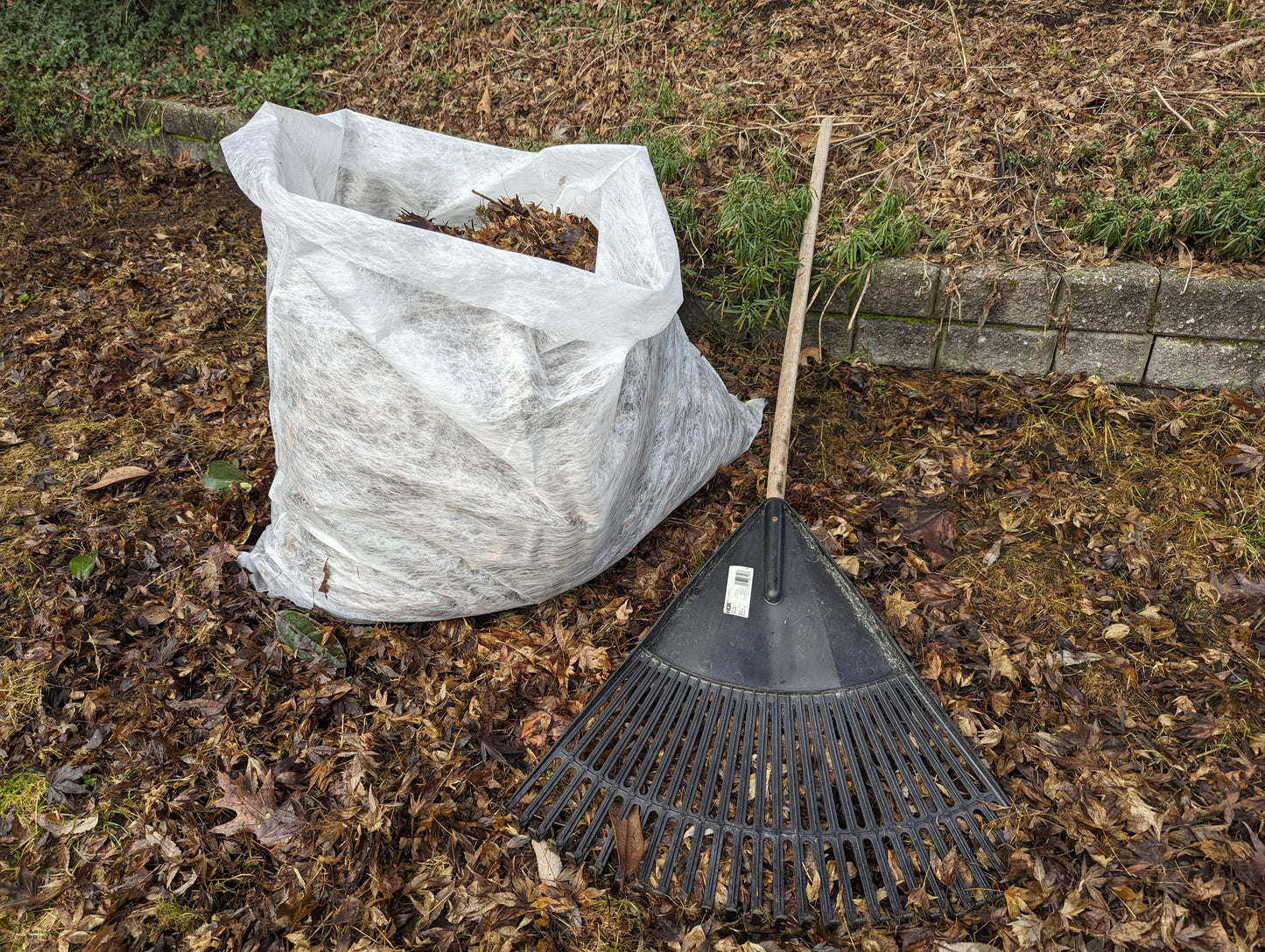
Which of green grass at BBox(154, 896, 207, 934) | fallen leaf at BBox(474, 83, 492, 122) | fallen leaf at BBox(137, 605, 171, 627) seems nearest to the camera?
green grass at BBox(154, 896, 207, 934)

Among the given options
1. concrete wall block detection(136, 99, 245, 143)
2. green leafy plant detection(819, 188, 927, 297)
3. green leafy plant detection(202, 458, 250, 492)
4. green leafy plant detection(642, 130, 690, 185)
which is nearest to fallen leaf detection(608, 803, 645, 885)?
green leafy plant detection(202, 458, 250, 492)

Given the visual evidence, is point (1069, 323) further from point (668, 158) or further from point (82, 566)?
point (82, 566)

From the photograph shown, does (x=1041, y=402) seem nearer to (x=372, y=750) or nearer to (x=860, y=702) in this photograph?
(x=860, y=702)

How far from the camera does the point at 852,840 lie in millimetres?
1334

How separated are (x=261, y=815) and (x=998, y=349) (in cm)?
224

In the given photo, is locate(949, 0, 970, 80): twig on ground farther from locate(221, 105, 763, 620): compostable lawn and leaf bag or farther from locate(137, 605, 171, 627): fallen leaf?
locate(137, 605, 171, 627): fallen leaf

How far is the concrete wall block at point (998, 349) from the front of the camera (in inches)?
89.5

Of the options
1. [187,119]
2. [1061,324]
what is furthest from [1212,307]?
[187,119]

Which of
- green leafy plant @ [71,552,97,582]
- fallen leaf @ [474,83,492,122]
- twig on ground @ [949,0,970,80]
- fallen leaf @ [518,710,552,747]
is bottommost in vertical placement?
fallen leaf @ [518,710,552,747]

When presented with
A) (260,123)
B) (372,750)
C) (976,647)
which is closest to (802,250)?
(976,647)

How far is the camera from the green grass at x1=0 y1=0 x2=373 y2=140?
12.0 ft

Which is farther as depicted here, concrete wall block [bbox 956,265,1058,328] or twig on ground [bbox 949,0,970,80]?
twig on ground [bbox 949,0,970,80]

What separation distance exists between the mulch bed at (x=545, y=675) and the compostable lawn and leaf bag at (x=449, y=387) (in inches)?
7.8

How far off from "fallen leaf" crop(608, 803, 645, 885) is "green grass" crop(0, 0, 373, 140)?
11.4 feet
